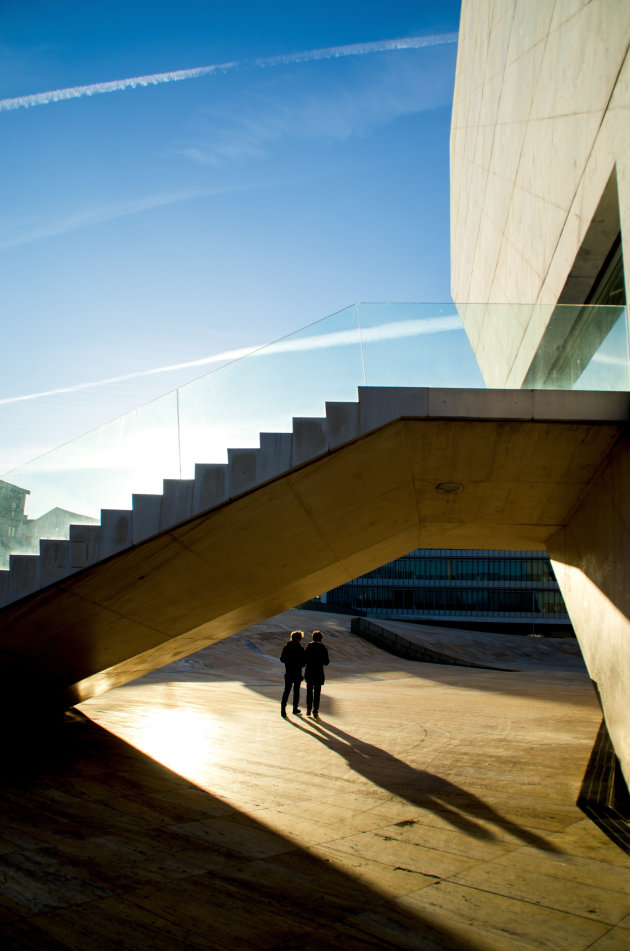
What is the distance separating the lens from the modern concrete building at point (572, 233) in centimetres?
708

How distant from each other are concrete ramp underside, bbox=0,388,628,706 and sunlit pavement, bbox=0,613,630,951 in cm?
173

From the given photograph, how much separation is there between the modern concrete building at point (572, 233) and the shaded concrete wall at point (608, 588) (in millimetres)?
24

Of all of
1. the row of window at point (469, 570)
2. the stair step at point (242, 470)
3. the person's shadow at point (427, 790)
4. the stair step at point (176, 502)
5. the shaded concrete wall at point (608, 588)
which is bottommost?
the row of window at point (469, 570)

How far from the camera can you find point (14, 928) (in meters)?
3.64

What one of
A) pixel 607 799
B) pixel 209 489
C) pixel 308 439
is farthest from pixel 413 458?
pixel 607 799

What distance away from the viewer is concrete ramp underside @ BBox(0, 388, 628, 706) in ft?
24.1

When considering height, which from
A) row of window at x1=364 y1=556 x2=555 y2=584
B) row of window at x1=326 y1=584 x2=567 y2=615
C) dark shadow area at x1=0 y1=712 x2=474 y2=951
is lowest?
row of window at x1=326 y1=584 x2=567 y2=615

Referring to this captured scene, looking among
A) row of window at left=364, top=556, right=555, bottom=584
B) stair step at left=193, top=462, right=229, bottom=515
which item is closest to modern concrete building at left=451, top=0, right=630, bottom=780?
stair step at left=193, top=462, right=229, bottom=515

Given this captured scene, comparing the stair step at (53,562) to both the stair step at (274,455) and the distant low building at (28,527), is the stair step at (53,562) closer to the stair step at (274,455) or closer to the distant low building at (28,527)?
the distant low building at (28,527)

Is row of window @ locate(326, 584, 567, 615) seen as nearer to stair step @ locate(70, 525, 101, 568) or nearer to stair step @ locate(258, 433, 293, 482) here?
stair step @ locate(258, 433, 293, 482)

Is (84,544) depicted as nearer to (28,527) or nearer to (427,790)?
(28,527)

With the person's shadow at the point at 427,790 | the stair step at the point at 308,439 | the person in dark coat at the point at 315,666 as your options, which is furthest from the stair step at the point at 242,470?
the person in dark coat at the point at 315,666

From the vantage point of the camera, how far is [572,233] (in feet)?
28.5

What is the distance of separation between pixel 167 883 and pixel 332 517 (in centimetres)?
543
